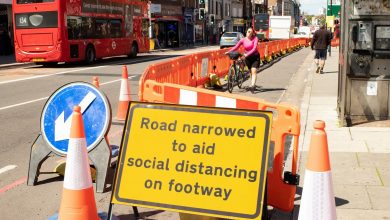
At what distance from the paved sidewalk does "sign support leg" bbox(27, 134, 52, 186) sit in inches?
107

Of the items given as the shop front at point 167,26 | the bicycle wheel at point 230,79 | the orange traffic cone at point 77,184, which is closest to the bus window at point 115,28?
the bicycle wheel at point 230,79

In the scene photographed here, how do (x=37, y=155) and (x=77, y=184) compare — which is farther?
(x=37, y=155)

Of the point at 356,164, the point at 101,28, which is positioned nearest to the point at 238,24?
the point at 101,28

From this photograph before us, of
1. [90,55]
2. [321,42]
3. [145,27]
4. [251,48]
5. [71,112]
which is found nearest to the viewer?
[71,112]

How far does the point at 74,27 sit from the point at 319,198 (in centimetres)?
2043

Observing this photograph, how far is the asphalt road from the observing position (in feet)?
16.4

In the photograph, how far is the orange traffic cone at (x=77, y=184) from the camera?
3.88 m

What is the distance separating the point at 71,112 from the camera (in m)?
5.27

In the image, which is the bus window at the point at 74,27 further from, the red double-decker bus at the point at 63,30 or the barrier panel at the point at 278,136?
the barrier panel at the point at 278,136

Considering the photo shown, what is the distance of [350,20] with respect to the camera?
8188 millimetres

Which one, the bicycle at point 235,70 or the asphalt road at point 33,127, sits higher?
the bicycle at point 235,70

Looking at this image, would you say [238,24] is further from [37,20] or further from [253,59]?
[253,59]

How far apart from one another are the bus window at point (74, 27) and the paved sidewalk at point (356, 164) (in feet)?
47.2

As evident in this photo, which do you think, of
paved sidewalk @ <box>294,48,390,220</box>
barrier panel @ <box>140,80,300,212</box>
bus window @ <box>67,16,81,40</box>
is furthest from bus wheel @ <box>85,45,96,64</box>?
barrier panel @ <box>140,80,300,212</box>
